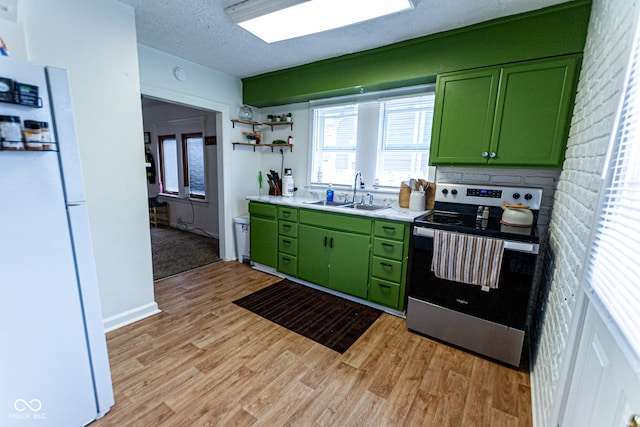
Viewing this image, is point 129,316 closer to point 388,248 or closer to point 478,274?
point 388,248

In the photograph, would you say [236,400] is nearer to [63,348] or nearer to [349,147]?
[63,348]

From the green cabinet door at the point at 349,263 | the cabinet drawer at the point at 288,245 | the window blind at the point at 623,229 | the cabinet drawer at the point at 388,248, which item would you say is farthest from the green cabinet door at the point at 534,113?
the cabinet drawer at the point at 288,245

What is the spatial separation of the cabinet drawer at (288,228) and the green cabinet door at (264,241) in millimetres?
70

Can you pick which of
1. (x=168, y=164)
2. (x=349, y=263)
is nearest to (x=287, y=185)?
(x=349, y=263)

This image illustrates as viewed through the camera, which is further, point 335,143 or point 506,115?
point 335,143

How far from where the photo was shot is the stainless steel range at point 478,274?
5.86 ft

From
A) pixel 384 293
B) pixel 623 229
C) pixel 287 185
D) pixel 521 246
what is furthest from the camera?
pixel 287 185

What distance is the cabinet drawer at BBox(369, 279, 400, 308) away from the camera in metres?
2.45

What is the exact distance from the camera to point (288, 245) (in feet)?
10.3

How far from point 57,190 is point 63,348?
739 millimetres

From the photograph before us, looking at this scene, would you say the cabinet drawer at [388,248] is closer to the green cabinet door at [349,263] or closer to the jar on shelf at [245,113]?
the green cabinet door at [349,263]

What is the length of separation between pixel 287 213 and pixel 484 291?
2.01m

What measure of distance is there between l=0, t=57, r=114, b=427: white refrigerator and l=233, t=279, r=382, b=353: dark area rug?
4.44ft

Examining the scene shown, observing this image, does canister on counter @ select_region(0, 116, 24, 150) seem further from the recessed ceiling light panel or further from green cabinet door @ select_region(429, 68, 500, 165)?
green cabinet door @ select_region(429, 68, 500, 165)
